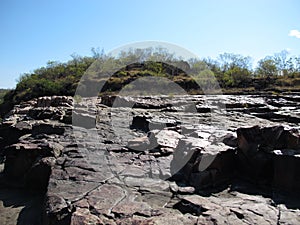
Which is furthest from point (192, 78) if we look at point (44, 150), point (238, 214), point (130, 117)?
point (238, 214)

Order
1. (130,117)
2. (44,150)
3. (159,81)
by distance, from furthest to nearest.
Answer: (159,81) → (130,117) → (44,150)

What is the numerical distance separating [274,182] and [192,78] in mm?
27614

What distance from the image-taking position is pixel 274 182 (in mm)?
3711

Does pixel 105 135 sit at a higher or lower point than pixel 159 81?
lower

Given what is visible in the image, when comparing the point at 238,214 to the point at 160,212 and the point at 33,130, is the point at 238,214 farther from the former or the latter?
the point at 33,130

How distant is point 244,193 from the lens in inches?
142

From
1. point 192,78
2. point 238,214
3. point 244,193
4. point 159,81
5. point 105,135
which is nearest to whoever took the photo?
point 238,214

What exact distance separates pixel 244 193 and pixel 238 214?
0.69 meters

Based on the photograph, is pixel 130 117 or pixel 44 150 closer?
pixel 44 150

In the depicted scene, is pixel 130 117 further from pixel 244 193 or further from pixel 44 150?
pixel 244 193

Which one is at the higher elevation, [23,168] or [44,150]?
[44,150]

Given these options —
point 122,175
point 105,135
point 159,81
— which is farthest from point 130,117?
point 159,81

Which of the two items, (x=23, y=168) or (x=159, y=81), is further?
(x=159, y=81)

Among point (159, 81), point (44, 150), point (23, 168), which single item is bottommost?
point (23, 168)
